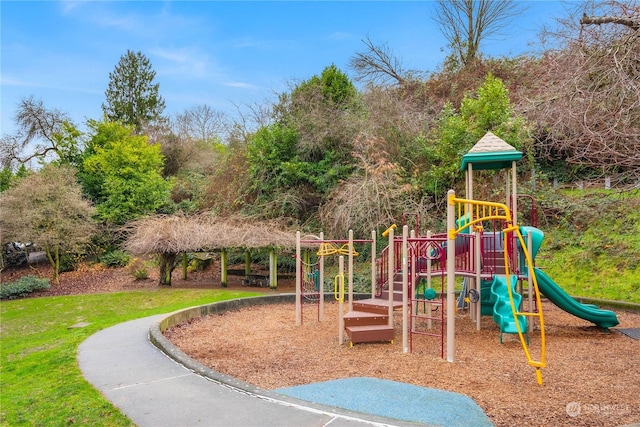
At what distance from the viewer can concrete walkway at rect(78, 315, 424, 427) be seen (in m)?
3.72

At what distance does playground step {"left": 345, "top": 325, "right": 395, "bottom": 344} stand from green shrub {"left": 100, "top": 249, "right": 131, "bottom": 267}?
56.6 feet

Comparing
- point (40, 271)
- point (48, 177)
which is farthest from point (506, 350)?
point (40, 271)

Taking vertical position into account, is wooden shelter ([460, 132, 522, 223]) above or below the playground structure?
above

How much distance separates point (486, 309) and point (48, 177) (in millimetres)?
18341

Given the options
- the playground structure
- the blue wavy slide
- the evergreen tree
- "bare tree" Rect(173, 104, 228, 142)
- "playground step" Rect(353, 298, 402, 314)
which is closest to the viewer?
the playground structure

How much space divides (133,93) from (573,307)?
112 ft

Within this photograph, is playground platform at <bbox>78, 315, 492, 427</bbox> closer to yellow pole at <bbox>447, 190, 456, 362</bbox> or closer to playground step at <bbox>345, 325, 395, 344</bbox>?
yellow pole at <bbox>447, 190, 456, 362</bbox>

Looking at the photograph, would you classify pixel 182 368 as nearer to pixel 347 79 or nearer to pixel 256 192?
pixel 256 192

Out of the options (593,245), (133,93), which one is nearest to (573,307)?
(593,245)

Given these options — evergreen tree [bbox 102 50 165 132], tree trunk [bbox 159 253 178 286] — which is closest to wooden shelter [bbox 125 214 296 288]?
tree trunk [bbox 159 253 178 286]

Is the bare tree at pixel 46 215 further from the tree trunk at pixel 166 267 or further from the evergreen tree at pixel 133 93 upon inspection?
the evergreen tree at pixel 133 93

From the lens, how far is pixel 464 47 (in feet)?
75.1

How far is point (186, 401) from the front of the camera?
168 inches

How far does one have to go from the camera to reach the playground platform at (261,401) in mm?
3748
